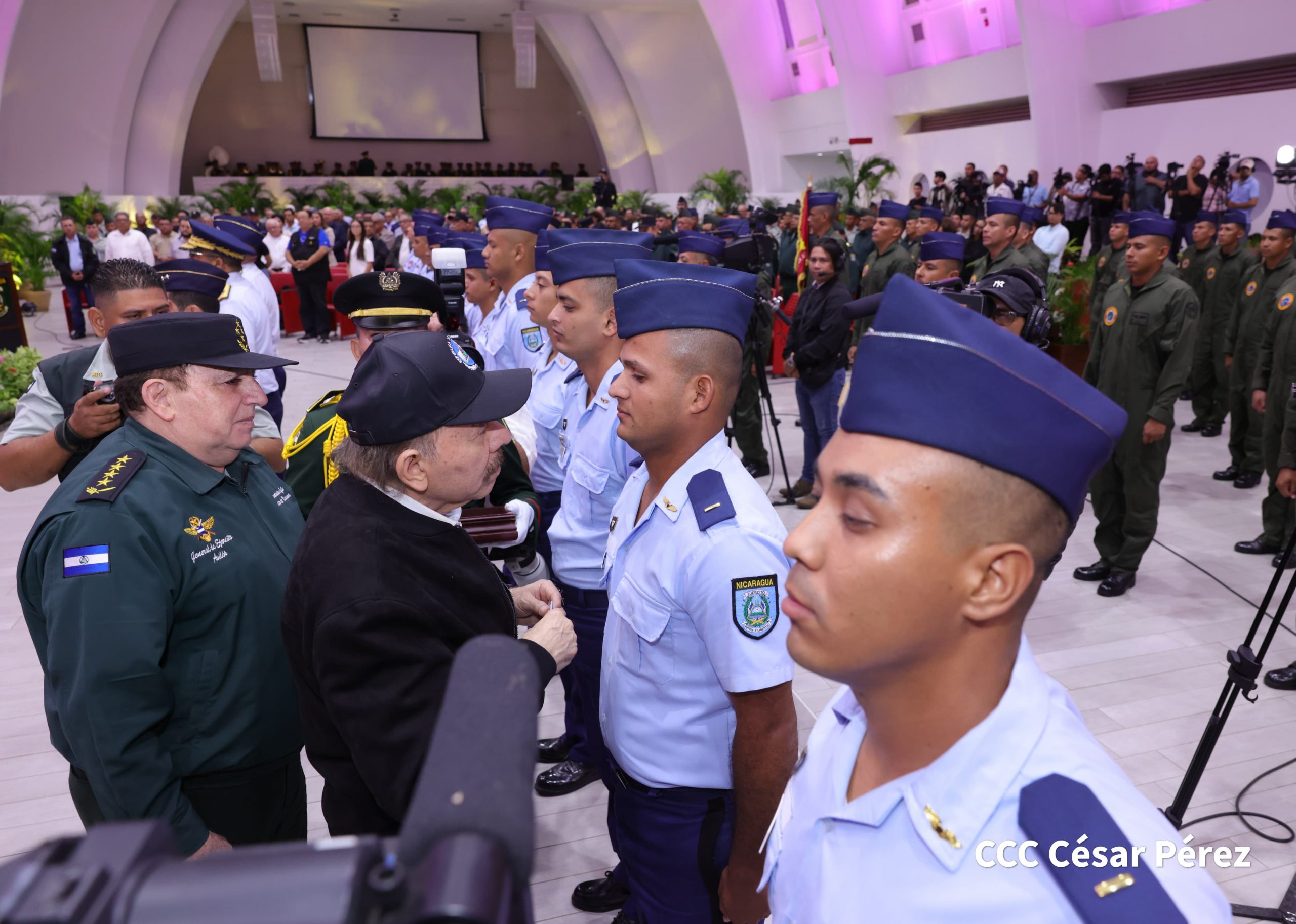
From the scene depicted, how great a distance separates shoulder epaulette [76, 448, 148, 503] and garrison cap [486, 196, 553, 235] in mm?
3458

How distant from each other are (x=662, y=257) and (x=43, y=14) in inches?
839

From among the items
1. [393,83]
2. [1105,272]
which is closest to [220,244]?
[1105,272]

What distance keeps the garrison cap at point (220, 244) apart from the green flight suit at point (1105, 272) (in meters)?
5.77

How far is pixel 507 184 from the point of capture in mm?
27500

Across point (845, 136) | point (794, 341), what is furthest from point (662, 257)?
point (845, 136)

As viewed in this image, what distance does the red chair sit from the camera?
1343cm

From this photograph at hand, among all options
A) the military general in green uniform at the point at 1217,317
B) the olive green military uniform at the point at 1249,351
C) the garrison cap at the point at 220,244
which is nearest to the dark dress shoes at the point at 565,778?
the garrison cap at the point at 220,244

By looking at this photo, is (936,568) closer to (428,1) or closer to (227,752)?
(227,752)

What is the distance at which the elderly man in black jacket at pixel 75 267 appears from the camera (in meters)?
12.0

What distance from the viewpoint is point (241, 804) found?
72.0 inches

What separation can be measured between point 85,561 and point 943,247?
496 cm

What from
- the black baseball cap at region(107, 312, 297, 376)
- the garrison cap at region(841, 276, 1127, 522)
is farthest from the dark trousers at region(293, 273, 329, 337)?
the garrison cap at region(841, 276, 1127, 522)

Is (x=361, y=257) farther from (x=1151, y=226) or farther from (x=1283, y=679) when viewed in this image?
(x=1283, y=679)

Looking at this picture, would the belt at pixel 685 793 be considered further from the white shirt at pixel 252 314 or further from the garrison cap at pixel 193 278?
the white shirt at pixel 252 314
